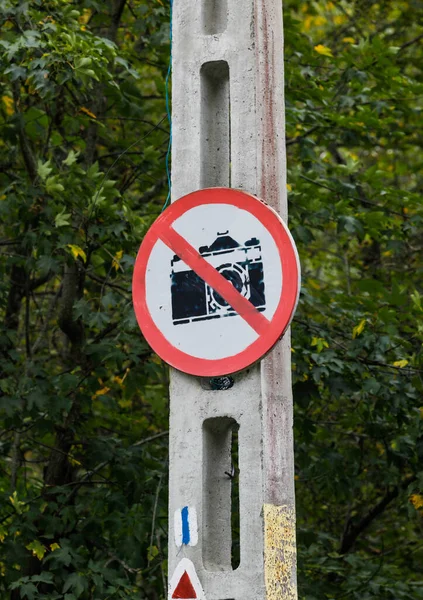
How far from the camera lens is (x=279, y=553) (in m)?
3.31

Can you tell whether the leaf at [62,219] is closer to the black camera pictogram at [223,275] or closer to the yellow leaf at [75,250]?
the yellow leaf at [75,250]

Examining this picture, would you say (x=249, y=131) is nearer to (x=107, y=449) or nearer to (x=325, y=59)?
(x=107, y=449)

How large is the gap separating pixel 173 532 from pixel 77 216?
356 cm

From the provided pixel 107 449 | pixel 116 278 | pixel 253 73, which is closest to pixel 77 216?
pixel 116 278

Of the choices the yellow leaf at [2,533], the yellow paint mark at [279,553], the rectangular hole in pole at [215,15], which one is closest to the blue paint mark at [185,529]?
the yellow paint mark at [279,553]

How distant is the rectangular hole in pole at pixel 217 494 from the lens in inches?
138

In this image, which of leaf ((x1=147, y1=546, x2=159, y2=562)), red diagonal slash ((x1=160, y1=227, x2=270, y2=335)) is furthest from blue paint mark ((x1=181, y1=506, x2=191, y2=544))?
leaf ((x1=147, y1=546, x2=159, y2=562))

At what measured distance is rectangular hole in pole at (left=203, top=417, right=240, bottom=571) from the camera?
351 centimetres

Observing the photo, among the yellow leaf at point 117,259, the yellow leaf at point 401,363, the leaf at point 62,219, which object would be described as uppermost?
the leaf at point 62,219

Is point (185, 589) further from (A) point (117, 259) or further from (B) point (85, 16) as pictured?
(B) point (85, 16)

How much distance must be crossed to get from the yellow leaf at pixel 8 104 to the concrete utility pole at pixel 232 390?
11.4 feet

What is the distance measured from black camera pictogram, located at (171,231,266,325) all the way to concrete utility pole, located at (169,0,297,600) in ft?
0.66

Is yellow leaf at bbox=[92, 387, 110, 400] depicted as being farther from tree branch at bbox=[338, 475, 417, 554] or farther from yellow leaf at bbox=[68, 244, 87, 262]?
tree branch at bbox=[338, 475, 417, 554]

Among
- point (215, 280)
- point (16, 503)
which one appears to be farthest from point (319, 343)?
point (215, 280)
